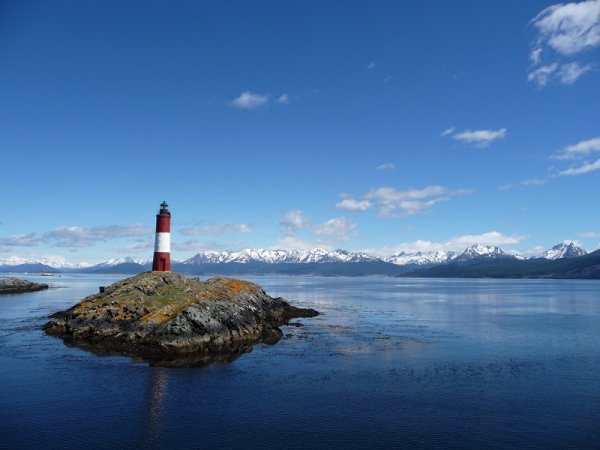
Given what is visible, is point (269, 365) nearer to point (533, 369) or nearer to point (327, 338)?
point (327, 338)

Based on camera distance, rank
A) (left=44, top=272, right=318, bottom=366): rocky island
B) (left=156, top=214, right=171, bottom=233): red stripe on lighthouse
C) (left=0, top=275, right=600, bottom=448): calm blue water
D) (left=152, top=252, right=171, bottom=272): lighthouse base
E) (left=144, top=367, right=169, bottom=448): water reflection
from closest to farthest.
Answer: (left=144, top=367, right=169, bottom=448): water reflection → (left=0, top=275, right=600, bottom=448): calm blue water → (left=44, top=272, right=318, bottom=366): rocky island → (left=152, top=252, right=171, bottom=272): lighthouse base → (left=156, top=214, right=171, bottom=233): red stripe on lighthouse

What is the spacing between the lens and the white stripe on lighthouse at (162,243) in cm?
7125

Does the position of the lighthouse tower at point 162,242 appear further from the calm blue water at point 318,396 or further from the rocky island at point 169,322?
the calm blue water at point 318,396

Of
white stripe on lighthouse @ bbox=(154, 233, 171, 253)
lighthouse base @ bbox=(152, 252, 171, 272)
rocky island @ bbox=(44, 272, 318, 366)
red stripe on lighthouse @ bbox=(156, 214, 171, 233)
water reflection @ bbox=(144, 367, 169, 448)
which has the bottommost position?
water reflection @ bbox=(144, 367, 169, 448)

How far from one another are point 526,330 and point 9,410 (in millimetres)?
60794

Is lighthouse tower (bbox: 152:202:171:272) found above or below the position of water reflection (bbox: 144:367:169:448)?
above

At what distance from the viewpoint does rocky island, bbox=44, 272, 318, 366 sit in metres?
45.3

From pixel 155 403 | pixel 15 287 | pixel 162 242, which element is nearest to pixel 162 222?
pixel 162 242

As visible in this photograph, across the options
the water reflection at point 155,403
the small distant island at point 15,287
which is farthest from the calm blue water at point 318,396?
the small distant island at point 15,287

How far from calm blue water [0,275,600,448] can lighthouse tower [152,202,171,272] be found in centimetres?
2090

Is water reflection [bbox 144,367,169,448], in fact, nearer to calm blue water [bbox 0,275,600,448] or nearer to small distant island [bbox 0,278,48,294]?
calm blue water [bbox 0,275,600,448]

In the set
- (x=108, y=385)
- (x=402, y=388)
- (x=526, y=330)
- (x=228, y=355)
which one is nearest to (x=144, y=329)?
(x=228, y=355)

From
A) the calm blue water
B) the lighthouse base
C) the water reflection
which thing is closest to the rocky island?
the calm blue water

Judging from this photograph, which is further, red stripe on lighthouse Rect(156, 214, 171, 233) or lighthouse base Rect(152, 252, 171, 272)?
red stripe on lighthouse Rect(156, 214, 171, 233)
